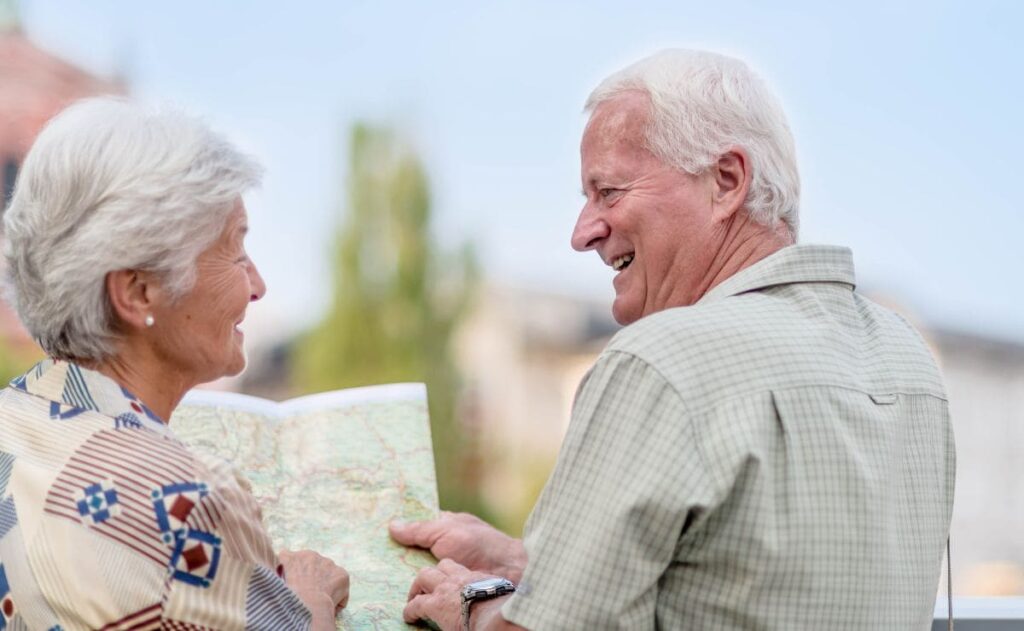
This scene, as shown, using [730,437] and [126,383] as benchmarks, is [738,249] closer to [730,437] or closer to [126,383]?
[730,437]

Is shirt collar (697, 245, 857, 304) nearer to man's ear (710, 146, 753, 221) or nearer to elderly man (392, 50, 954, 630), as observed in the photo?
elderly man (392, 50, 954, 630)

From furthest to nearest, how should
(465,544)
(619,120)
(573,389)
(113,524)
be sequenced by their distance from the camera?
(573,389)
(465,544)
(619,120)
(113,524)

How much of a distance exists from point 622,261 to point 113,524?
33.3 inches

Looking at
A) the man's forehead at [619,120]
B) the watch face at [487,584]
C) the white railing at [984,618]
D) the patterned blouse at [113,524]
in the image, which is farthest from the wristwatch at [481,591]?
the white railing at [984,618]

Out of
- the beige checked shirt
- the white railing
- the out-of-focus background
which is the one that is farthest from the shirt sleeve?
the out-of-focus background

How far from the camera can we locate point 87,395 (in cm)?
139

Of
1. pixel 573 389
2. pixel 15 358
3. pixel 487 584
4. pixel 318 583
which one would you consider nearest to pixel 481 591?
pixel 487 584

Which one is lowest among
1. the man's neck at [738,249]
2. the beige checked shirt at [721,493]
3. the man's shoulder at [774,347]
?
the beige checked shirt at [721,493]

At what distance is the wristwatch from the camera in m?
1.61

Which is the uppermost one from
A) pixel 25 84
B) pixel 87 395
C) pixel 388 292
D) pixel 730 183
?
pixel 730 183

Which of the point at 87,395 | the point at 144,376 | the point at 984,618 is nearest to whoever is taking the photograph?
the point at 87,395

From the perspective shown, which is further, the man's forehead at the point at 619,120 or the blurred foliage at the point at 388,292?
the blurred foliage at the point at 388,292

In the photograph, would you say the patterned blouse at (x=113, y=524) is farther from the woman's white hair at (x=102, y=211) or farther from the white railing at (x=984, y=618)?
the white railing at (x=984, y=618)

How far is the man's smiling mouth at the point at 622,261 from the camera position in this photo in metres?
1.80
